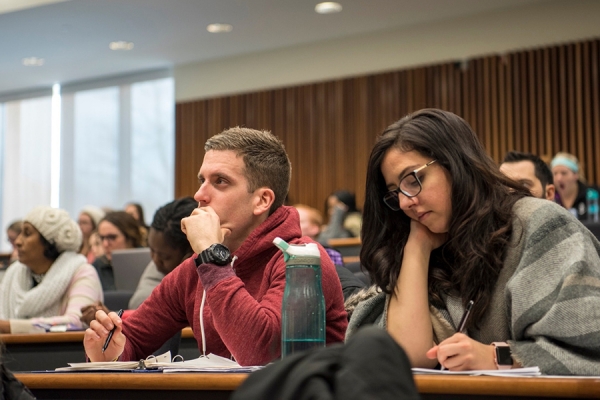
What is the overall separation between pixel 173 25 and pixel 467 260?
25.4 ft

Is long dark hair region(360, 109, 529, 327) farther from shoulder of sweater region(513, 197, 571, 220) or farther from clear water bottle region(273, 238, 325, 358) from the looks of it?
clear water bottle region(273, 238, 325, 358)

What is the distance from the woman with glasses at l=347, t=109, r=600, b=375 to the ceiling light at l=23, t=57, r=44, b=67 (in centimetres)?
927

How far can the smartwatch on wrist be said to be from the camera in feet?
5.54

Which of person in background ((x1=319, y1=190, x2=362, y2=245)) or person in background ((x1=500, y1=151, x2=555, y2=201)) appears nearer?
person in background ((x1=500, y1=151, x2=555, y2=201))

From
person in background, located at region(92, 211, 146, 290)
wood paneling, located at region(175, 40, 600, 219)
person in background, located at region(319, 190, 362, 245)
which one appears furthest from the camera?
wood paneling, located at region(175, 40, 600, 219)

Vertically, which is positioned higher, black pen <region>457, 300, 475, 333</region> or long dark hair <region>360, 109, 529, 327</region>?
long dark hair <region>360, 109, 529, 327</region>

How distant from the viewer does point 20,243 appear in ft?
13.9

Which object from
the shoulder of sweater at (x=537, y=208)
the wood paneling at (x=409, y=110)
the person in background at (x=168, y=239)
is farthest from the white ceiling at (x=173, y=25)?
the shoulder of sweater at (x=537, y=208)

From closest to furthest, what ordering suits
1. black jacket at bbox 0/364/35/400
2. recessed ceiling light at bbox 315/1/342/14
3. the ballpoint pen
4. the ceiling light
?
black jacket at bbox 0/364/35/400, the ballpoint pen, recessed ceiling light at bbox 315/1/342/14, the ceiling light

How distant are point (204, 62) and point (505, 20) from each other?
402 centimetres

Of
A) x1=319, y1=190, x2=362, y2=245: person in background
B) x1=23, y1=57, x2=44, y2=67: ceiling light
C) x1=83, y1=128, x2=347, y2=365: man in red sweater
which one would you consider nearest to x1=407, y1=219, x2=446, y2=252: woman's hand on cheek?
x1=83, y1=128, x2=347, y2=365: man in red sweater

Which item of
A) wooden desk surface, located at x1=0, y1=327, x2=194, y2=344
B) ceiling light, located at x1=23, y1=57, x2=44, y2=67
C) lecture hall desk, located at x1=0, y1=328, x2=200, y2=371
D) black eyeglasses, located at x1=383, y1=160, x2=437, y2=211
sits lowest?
lecture hall desk, located at x1=0, y1=328, x2=200, y2=371

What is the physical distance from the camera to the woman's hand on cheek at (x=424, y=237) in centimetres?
204

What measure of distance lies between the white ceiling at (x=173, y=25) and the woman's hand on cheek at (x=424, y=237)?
6.54 meters
